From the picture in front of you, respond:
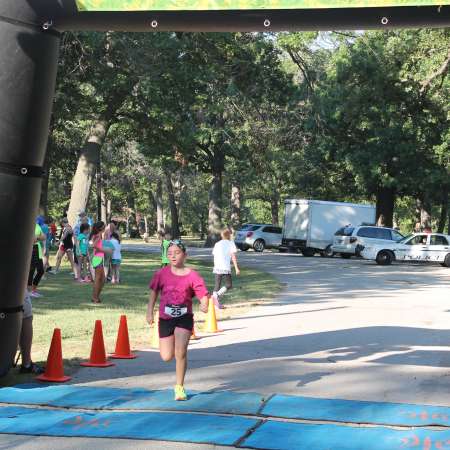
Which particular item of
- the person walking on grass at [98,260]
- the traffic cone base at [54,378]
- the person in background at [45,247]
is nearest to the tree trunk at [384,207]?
the person in background at [45,247]

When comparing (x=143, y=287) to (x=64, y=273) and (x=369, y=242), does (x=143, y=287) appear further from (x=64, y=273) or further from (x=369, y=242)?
(x=369, y=242)

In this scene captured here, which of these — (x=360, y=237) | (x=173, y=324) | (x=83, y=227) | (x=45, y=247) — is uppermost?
(x=360, y=237)

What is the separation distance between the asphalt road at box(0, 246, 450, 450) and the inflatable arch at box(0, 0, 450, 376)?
1709 millimetres

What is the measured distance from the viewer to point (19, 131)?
849cm

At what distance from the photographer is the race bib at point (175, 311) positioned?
8203 mm

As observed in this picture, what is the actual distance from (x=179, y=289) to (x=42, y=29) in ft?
9.72

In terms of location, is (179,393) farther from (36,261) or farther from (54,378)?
(36,261)

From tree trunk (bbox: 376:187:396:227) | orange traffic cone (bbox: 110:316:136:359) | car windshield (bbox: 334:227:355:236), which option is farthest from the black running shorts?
tree trunk (bbox: 376:187:396:227)

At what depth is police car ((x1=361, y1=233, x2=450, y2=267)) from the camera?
35.1 m

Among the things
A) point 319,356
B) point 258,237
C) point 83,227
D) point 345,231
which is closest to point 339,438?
point 319,356

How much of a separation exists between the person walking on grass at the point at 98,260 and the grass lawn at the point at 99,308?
0.26m

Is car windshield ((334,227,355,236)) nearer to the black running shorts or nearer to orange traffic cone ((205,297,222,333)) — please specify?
orange traffic cone ((205,297,222,333))

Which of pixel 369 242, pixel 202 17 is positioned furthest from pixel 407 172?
pixel 202 17

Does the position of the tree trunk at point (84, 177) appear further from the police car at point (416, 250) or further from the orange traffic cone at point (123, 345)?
the orange traffic cone at point (123, 345)
